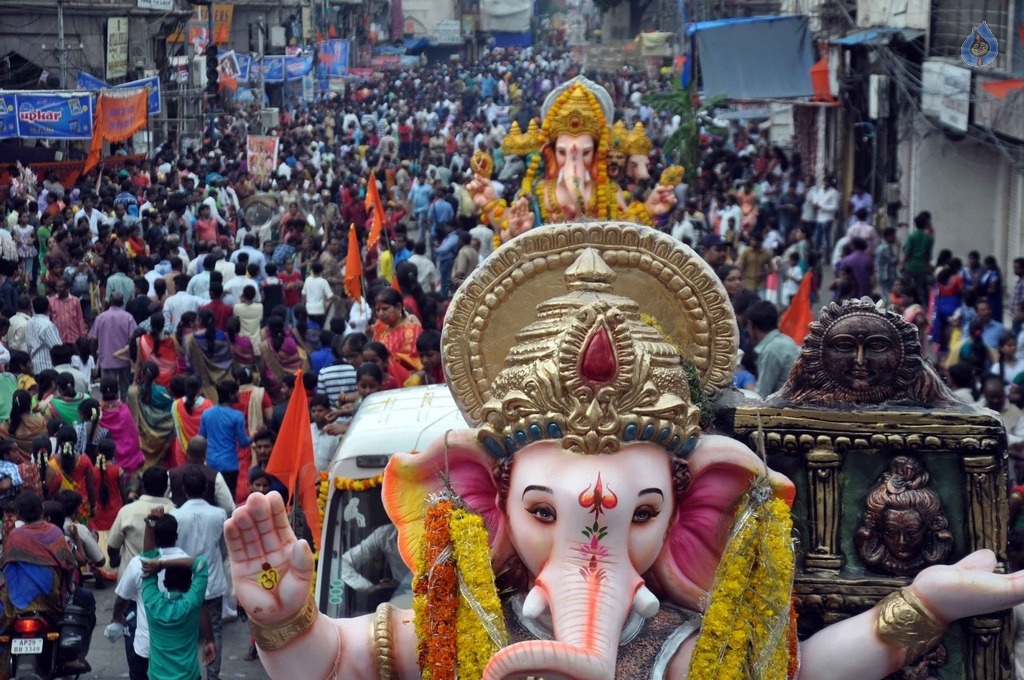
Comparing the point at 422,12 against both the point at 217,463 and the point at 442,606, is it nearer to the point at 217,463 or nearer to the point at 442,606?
the point at 217,463

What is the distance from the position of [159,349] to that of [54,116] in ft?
35.2

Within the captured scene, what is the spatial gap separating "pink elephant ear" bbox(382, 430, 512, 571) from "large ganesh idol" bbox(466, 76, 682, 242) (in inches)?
309

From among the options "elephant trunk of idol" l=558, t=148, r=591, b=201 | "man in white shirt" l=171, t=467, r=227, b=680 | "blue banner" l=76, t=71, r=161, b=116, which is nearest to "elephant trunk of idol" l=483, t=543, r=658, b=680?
"man in white shirt" l=171, t=467, r=227, b=680

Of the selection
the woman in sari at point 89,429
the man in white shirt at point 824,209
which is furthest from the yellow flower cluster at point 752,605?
the man in white shirt at point 824,209

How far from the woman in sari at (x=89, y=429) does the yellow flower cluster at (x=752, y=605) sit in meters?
Result: 5.88

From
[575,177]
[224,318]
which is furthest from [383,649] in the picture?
[575,177]

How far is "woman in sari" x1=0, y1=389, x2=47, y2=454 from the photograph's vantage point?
9.53 meters

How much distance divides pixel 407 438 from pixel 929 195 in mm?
14434

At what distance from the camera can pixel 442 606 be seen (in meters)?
4.89

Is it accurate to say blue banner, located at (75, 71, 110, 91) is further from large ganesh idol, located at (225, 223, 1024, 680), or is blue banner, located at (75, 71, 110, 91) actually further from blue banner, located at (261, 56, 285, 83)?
large ganesh idol, located at (225, 223, 1024, 680)

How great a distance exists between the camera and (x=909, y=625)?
16.3 ft

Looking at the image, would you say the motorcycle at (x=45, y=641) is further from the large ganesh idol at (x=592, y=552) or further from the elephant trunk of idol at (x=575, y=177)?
the elephant trunk of idol at (x=575, y=177)

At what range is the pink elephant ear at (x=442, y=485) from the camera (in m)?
5.12

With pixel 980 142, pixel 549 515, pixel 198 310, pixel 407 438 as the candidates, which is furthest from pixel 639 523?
pixel 980 142
